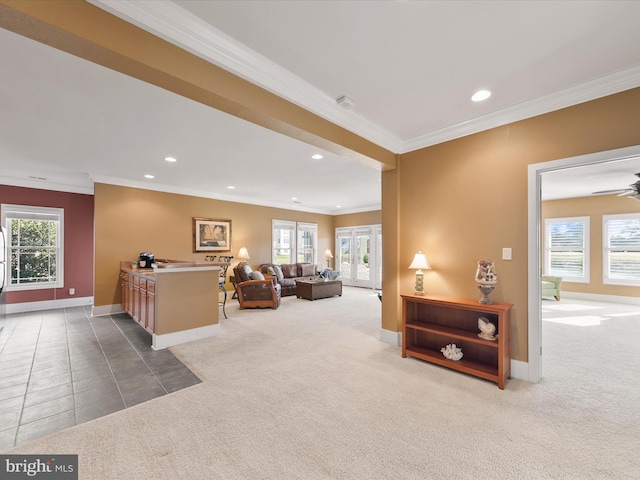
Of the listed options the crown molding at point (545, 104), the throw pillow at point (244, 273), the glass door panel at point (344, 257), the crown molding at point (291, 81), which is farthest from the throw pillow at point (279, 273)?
the crown molding at point (545, 104)

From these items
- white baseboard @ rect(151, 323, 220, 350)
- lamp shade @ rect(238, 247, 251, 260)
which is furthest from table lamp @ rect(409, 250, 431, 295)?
lamp shade @ rect(238, 247, 251, 260)

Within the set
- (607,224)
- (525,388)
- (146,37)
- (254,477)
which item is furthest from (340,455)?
(607,224)

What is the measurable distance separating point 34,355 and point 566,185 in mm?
9697

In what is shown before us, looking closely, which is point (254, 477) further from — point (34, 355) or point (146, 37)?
point (34, 355)

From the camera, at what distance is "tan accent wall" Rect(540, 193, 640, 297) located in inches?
253

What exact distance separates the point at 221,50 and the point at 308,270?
7.23 metres

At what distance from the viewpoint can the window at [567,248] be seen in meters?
7.00

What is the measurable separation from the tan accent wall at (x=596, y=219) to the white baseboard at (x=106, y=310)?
382 inches

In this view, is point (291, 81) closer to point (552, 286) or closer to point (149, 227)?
point (149, 227)

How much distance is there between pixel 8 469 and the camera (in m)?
1.67

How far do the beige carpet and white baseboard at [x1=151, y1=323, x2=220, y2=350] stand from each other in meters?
0.69

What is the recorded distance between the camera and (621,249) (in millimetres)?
6484

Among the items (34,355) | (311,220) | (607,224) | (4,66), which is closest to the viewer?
(4,66)

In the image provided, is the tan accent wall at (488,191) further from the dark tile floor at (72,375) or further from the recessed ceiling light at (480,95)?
the dark tile floor at (72,375)
